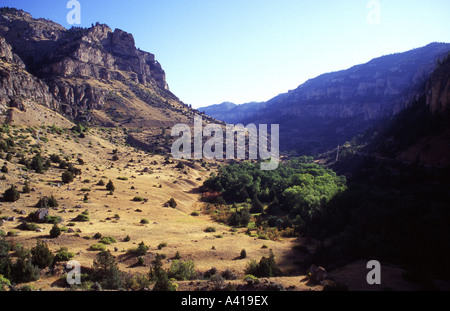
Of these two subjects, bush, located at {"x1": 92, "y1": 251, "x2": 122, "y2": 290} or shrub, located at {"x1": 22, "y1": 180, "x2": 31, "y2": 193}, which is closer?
bush, located at {"x1": 92, "y1": 251, "x2": 122, "y2": 290}

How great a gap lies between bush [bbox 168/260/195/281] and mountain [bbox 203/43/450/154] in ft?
372

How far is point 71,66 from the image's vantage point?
8538 centimetres

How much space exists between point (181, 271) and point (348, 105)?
580 feet

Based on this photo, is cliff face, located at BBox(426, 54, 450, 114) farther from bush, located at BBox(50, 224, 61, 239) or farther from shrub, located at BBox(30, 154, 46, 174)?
shrub, located at BBox(30, 154, 46, 174)

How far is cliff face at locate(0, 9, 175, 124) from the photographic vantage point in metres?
65.9

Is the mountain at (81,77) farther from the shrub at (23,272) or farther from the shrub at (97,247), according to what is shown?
the shrub at (23,272)

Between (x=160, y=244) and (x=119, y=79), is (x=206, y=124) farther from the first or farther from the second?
(x=160, y=244)

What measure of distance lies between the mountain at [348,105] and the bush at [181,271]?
113 metres

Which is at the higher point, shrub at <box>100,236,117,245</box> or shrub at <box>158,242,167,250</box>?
shrub at <box>100,236,117,245</box>

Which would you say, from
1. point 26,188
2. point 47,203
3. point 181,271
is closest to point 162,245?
point 181,271

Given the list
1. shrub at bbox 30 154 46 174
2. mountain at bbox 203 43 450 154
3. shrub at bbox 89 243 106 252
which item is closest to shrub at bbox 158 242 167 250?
shrub at bbox 89 243 106 252

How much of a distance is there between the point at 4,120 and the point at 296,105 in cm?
18127

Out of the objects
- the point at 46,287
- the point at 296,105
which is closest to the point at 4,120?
the point at 46,287

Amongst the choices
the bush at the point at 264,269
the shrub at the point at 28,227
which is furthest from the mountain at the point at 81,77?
the bush at the point at 264,269
